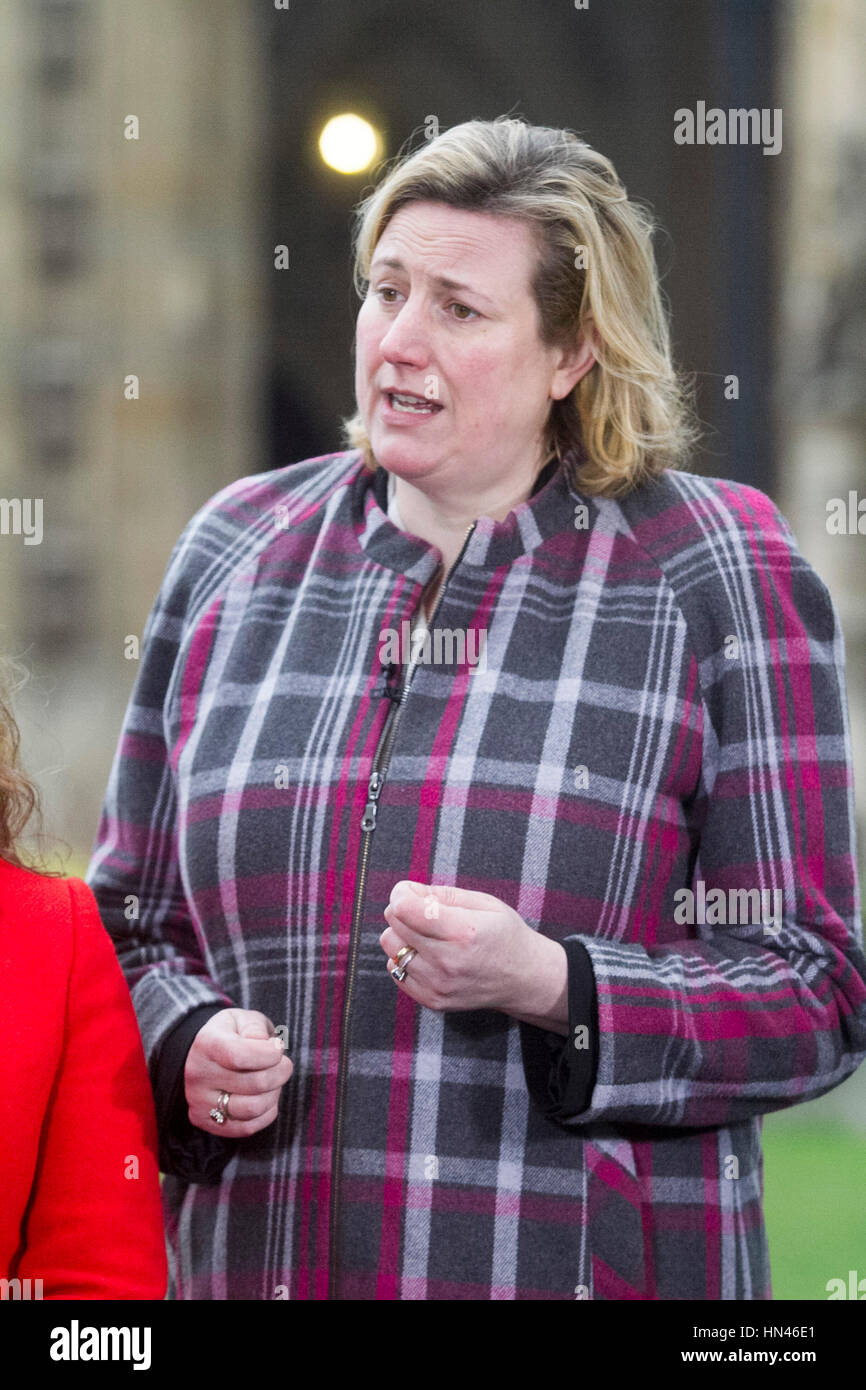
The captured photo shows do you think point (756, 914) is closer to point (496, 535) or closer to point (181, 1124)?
point (496, 535)

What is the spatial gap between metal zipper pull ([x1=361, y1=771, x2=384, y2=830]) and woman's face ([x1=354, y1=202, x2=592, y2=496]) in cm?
28

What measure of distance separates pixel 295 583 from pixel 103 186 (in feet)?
11.2

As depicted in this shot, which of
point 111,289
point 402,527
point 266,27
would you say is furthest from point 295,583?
point 111,289

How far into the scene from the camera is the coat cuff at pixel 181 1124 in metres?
1.39

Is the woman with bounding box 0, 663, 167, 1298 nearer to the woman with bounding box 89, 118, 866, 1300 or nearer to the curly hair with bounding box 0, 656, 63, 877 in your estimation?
the curly hair with bounding box 0, 656, 63, 877

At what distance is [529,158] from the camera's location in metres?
1.43

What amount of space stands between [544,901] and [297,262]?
42.3 inches

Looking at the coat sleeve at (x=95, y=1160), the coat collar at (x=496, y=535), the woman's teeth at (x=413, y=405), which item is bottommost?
the coat sleeve at (x=95, y=1160)

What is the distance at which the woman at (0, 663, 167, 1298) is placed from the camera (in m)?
1.23
